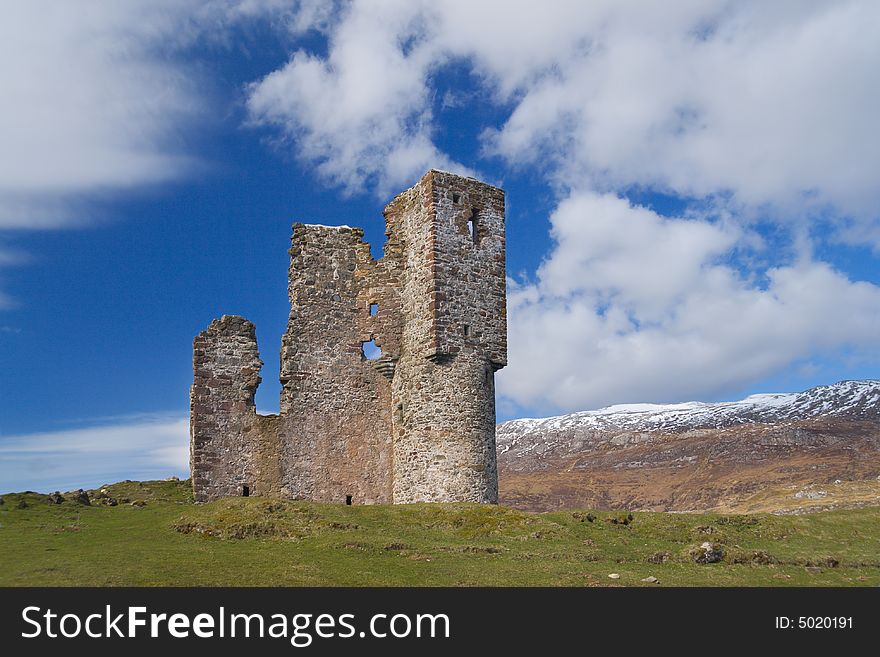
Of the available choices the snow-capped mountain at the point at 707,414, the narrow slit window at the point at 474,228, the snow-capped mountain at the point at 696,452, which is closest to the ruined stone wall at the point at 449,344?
the narrow slit window at the point at 474,228

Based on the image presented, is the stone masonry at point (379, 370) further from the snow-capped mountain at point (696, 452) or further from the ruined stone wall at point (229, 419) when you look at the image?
the snow-capped mountain at point (696, 452)

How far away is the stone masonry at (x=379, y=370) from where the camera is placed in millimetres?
26188

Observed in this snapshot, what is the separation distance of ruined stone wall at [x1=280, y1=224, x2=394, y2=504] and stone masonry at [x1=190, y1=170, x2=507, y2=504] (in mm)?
36

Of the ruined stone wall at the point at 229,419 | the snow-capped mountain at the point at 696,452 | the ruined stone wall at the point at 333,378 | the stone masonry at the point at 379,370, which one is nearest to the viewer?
the ruined stone wall at the point at 229,419

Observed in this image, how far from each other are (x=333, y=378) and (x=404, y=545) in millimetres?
9125

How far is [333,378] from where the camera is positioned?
27656mm

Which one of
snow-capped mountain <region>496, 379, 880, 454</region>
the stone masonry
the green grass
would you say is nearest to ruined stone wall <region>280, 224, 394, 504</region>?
the stone masonry

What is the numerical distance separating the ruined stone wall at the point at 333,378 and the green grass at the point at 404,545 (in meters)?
2.86

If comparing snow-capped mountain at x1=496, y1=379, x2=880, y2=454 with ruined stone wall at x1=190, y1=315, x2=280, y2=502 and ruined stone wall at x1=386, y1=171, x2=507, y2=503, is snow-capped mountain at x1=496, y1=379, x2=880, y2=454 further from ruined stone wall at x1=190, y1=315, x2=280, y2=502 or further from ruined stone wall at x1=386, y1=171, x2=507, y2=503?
ruined stone wall at x1=190, y1=315, x2=280, y2=502

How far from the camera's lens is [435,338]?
26203 millimetres

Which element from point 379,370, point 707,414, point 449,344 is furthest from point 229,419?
point 707,414

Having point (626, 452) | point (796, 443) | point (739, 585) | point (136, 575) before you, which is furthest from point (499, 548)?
point (626, 452)

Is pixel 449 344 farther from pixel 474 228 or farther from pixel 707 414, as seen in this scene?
pixel 707 414

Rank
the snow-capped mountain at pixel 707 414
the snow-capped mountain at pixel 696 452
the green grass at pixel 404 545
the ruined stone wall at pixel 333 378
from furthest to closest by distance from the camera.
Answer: the snow-capped mountain at pixel 707 414, the snow-capped mountain at pixel 696 452, the ruined stone wall at pixel 333 378, the green grass at pixel 404 545
